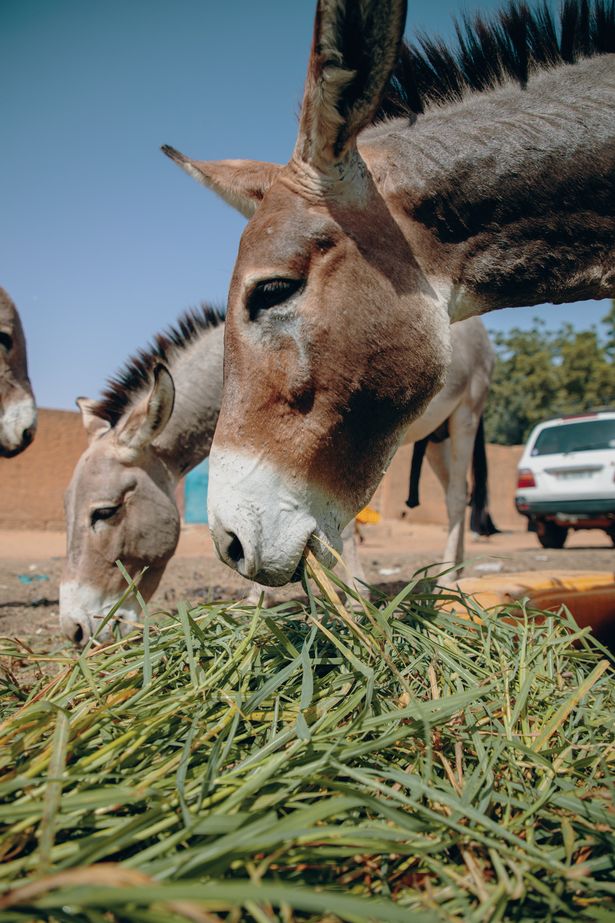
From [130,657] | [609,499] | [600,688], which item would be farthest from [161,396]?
[609,499]

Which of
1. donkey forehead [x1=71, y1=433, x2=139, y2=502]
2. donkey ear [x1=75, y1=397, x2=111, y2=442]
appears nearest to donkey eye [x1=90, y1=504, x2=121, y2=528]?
donkey forehead [x1=71, y1=433, x2=139, y2=502]

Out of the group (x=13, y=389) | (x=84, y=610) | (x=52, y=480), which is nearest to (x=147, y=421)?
(x=84, y=610)

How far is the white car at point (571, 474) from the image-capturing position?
30.7ft

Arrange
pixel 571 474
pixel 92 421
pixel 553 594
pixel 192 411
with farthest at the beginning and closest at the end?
1. pixel 571 474
2. pixel 92 421
3. pixel 192 411
4. pixel 553 594

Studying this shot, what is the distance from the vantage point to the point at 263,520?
5.42 ft

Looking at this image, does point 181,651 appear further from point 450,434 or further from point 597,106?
point 450,434

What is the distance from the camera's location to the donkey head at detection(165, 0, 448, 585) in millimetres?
1668

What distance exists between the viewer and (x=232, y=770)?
104 cm

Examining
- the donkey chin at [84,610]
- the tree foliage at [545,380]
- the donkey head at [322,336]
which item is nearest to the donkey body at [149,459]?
the donkey chin at [84,610]

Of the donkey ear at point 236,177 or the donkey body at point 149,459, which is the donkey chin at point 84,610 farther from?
the donkey ear at point 236,177

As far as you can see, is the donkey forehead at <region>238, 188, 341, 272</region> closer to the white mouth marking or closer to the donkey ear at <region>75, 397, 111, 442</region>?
the donkey ear at <region>75, 397, 111, 442</region>

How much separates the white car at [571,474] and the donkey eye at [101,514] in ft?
26.6

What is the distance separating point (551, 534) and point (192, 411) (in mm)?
9110

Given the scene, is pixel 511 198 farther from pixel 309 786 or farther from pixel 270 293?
pixel 309 786
